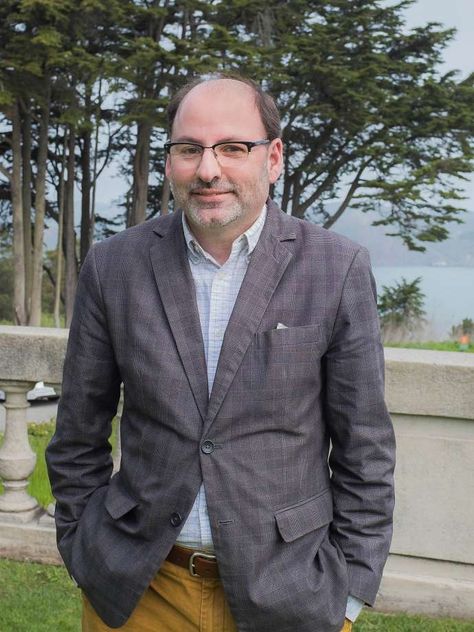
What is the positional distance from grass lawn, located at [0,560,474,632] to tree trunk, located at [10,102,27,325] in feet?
69.1

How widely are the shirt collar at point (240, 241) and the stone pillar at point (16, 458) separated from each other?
1.56m

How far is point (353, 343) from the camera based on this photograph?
161 centimetres

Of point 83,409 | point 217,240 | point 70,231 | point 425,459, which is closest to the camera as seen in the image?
point 217,240

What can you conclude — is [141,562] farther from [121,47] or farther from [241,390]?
[121,47]

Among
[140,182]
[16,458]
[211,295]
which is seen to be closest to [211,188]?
[211,295]

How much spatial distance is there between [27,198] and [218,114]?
2418 cm

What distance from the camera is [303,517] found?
5.23ft

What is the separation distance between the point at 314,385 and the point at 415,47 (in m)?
27.1

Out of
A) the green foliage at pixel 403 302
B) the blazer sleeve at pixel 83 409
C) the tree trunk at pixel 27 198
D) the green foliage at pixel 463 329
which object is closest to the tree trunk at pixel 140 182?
the tree trunk at pixel 27 198

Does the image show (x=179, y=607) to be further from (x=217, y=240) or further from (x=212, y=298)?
(x=217, y=240)

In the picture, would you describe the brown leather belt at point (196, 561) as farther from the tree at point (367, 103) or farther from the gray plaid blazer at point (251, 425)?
the tree at point (367, 103)

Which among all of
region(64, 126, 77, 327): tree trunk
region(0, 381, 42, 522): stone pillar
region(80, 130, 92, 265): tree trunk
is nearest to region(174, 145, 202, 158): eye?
region(0, 381, 42, 522): stone pillar

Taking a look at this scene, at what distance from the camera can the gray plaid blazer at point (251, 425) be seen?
1.56m

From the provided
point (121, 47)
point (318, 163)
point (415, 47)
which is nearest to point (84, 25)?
point (121, 47)
